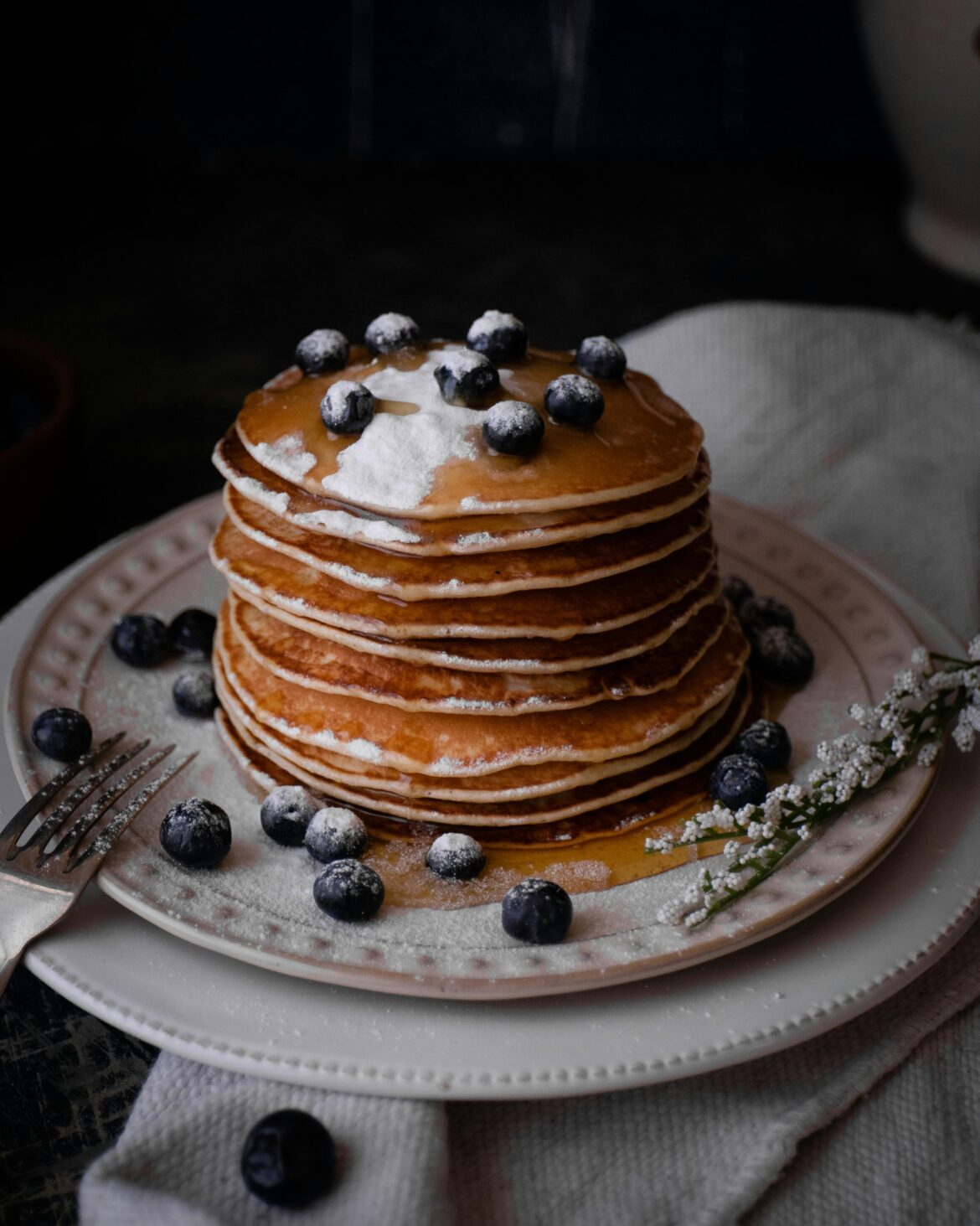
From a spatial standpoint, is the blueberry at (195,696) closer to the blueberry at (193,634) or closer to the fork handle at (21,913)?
the blueberry at (193,634)

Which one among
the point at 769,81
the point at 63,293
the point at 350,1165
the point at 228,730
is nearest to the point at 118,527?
the point at 228,730

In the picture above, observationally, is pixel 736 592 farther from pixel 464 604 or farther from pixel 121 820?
pixel 121 820

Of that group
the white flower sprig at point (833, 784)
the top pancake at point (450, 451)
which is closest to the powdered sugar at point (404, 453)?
the top pancake at point (450, 451)

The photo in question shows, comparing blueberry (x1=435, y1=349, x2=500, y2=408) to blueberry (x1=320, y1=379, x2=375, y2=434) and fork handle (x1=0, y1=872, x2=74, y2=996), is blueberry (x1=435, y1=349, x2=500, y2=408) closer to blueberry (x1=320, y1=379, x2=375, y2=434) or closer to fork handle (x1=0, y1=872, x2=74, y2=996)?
blueberry (x1=320, y1=379, x2=375, y2=434)

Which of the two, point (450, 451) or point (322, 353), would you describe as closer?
point (450, 451)

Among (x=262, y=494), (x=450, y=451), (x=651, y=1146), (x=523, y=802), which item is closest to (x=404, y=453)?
(x=450, y=451)

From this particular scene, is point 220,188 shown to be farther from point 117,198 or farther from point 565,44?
point 565,44
